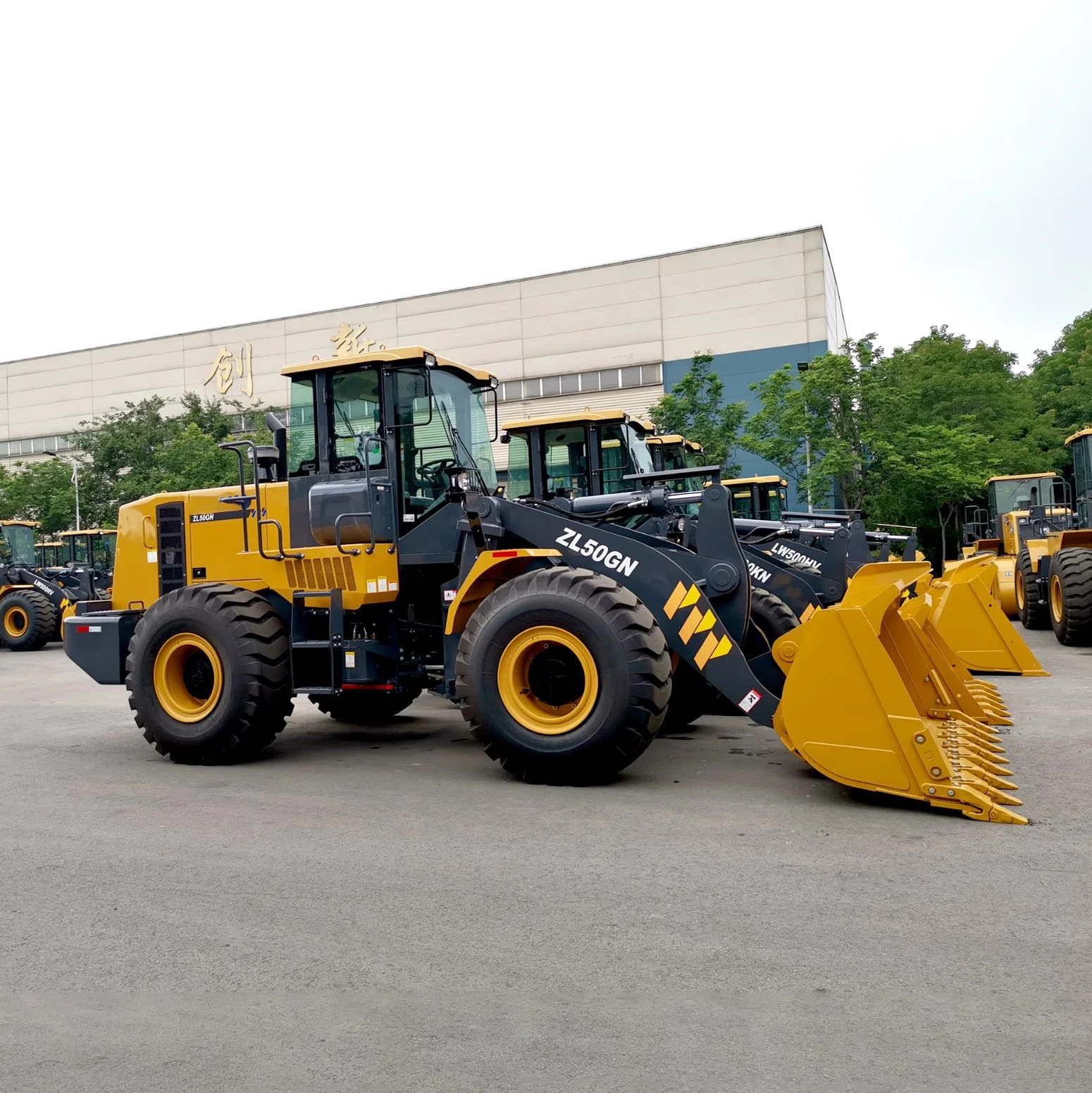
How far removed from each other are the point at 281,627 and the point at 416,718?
103 inches

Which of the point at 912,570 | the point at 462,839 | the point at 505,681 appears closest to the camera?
the point at 462,839

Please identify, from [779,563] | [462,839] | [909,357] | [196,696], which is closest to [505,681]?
[462,839]

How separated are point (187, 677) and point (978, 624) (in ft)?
30.9

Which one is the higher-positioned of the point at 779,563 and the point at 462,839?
the point at 779,563

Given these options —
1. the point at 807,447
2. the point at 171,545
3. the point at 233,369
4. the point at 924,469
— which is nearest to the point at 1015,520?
the point at 924,469

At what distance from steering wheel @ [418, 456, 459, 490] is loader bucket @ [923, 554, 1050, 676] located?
6741 millimetres

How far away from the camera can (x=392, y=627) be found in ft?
27.1

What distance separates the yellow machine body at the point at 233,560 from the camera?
7.97 m

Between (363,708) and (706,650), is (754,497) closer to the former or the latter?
(363,708)

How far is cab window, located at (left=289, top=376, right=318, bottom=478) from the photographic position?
8289mm

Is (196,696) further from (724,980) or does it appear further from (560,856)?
(724,980)

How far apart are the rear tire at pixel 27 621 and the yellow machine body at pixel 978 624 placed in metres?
18.4

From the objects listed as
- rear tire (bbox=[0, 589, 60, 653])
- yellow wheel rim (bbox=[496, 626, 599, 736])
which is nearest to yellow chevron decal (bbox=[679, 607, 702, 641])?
yellow wheel rim (bbox=[496, 626, 599, 736])

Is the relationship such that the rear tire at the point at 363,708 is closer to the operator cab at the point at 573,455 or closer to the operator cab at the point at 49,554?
the operator cab at the point at 573,455
